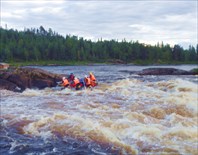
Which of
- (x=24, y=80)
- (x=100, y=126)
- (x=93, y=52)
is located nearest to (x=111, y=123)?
(x=100, y=126)

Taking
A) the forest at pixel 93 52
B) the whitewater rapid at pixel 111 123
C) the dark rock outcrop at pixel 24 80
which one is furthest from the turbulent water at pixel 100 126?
the forest at pixel 93 52

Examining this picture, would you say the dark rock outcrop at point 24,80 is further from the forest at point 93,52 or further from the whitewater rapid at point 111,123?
the forest at point 93,52

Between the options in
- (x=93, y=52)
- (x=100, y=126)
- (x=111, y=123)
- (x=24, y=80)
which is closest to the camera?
(x=100, y=126)

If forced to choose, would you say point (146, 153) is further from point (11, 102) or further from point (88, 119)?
point (11, 102)

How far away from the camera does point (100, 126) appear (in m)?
12.2

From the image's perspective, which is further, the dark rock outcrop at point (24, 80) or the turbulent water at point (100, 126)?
the dark rock outcrop at point (24, 80)

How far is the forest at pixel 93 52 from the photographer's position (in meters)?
106

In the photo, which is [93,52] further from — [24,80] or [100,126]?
[100,126]

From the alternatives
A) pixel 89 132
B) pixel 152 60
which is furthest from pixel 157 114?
pixel 152 60

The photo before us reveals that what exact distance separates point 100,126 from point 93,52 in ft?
344

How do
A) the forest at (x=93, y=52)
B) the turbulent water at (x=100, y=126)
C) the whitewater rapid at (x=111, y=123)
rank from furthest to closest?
the forest at (x=93, y=52) → the whitewater rapid at (x=111, y=123) → the turbulent water at (x=100, y=126)

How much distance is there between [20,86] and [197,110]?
15.1m

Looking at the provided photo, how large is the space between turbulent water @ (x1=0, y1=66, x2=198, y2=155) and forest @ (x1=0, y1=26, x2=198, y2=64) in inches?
3450

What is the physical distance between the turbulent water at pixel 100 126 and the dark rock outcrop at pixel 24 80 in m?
7.01
